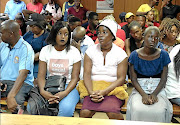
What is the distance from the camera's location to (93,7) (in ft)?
24.0

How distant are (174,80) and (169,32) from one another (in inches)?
31.1

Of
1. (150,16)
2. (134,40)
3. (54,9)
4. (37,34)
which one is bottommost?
(134,40)

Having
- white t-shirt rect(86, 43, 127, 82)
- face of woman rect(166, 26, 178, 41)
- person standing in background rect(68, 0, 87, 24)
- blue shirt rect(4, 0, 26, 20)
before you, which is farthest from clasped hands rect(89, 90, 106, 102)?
blue shirt rect(4, 0, 26, 20)

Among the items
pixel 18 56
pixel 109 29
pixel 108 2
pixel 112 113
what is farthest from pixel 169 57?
pixel 108 2

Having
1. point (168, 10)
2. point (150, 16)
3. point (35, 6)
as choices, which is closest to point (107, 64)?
point (150, 16)

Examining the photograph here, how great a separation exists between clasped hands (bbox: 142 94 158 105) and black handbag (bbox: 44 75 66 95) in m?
0.88

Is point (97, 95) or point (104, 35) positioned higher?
point (104, 35)

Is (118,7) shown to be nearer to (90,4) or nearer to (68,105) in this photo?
(90,4)

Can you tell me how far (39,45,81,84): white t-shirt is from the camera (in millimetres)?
2777

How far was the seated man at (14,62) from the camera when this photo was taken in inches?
109

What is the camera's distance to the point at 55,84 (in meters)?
2.65

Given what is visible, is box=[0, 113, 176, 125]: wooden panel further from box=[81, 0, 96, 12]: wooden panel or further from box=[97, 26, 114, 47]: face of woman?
box=[81, 0, 96, 12]: wooden panel

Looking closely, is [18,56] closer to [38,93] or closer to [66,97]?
[38,93]

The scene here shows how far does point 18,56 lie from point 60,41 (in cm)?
52
